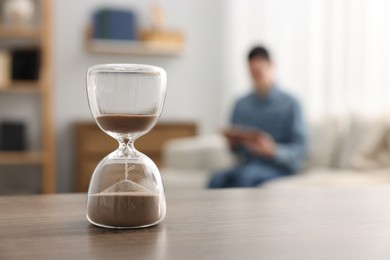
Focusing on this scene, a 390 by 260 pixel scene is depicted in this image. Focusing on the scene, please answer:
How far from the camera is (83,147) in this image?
13.9 ft

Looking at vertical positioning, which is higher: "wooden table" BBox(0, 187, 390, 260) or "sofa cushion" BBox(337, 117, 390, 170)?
"wooden table" BBox(0, 187, 390, 260)

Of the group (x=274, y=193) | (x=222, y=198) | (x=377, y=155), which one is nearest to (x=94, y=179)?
(x=222, y=198)

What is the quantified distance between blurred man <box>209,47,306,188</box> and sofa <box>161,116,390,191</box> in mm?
105

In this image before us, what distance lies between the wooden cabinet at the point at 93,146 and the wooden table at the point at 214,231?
3084 millimetres

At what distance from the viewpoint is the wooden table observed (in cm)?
72

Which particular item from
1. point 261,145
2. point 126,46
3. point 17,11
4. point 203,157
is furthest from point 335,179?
point 17,11

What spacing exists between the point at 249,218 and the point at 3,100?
12.3 ft

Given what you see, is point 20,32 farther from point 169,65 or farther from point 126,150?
point 126,150

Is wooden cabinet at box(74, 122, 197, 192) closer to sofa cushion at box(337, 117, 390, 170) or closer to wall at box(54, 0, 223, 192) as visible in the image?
wall at box(54, 0, 223, 192)

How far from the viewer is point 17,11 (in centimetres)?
411

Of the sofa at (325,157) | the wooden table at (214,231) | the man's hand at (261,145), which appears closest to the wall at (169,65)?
the sofa at (325,157)

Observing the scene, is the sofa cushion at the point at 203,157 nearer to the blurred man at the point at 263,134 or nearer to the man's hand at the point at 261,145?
the blurred man at the point at 263,134

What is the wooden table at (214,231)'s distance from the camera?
2.38 feet

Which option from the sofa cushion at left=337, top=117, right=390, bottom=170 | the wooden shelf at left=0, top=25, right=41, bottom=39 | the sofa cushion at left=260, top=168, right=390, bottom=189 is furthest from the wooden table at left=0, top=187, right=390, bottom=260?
the wooden shelf at left=0, top=25, right=41, bottom=39
